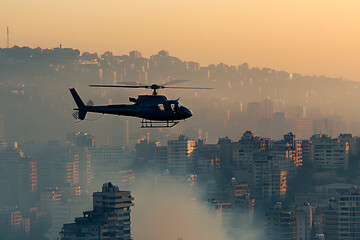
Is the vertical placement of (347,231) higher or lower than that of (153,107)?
lower

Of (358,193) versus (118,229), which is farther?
(358,193)

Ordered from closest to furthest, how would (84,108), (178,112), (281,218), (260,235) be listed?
(178,112) < (84,108) < (281,218) < (260,235)

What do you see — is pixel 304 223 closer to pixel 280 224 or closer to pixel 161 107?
pixel 280 224

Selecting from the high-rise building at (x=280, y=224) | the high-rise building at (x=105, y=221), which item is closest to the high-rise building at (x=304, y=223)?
the high-rise building at (x=280, y=224)

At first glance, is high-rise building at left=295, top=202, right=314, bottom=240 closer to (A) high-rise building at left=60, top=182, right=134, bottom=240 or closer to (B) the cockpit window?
(A) high-rise building at left=60, top=182, right=134, bottom=240

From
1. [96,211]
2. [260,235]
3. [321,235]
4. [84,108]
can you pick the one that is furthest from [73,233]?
[84,108]

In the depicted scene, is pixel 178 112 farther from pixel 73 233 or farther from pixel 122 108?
pixel 73 233

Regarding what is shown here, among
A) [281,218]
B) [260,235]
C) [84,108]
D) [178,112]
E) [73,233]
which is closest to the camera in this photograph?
[178,112]

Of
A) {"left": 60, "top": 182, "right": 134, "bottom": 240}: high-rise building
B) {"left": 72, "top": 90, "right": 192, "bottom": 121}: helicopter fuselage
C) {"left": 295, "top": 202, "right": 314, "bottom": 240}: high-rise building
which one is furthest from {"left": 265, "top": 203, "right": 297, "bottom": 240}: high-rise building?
{"left": 72, "top": 90, "right": 192, "bottom": 121}: helicopter fuselage
